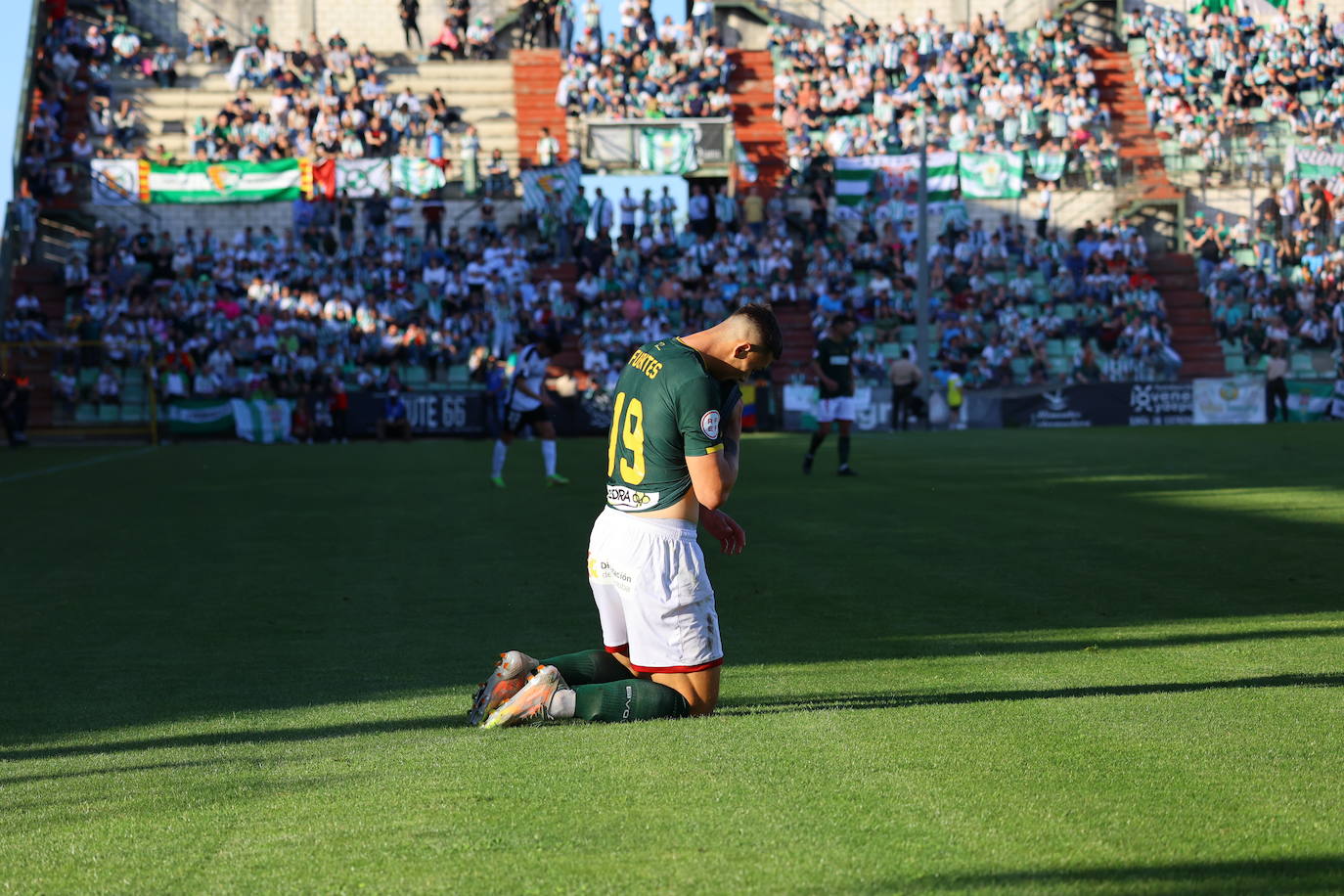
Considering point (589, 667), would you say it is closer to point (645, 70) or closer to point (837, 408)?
point (837, 408)

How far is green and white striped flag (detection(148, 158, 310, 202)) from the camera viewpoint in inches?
1555

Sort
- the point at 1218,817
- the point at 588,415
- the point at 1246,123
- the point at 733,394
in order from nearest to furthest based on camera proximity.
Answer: the point at 1218,817 → the point at 733,394 → the point at 588,415 → the point at 1246,123

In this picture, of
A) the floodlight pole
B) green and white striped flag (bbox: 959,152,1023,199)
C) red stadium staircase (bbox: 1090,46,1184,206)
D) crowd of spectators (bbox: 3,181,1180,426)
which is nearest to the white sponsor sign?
crowd of spectators (bbox: 3,181,1180,426)

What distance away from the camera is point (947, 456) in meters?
24.3

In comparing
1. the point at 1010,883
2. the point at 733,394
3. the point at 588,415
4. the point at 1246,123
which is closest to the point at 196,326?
the point at 588,415

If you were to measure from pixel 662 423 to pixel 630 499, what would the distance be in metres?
0.34

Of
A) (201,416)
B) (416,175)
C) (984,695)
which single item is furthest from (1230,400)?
(984,695)

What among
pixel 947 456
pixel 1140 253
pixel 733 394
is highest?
pixel 1140 253

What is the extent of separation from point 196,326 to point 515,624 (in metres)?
29.8

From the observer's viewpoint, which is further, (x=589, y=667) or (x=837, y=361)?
(x=837, y=361)

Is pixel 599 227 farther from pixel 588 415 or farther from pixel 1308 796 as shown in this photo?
pixel 1308 796

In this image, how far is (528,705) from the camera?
5.91 meters

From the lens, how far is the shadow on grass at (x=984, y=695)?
620cm

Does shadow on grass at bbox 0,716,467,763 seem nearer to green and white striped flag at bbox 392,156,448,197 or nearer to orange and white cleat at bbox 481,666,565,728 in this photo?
orange and white cleat at bbox 481,666,565,728
